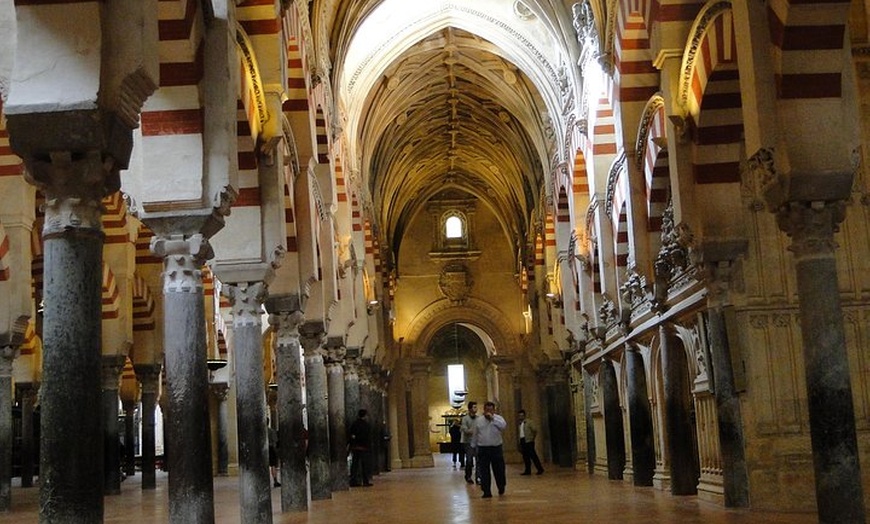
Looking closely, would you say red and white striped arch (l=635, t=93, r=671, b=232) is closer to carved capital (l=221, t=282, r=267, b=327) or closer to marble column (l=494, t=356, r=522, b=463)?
carved capital (l=221, t=282, r=267, b=327)

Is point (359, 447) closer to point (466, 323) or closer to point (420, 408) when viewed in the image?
point (420, 408)

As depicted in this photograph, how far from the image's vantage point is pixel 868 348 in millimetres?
9531

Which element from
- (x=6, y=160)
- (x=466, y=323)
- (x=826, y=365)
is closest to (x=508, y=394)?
(x=466, y=323)

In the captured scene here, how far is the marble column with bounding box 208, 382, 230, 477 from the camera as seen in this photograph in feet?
72.7

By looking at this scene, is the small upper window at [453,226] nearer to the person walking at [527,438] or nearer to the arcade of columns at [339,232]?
the person walking at [527,438]

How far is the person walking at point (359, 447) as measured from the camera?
56.6 feet

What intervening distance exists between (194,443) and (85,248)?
2411mm

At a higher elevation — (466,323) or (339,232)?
(339,232)

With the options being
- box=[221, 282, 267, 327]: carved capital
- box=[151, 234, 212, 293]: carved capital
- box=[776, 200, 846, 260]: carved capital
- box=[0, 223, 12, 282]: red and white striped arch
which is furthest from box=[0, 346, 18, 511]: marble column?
box=[776, 200, 846, 260]: carved capital

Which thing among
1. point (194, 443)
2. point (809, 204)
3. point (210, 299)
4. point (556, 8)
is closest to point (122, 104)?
point (194, 443)

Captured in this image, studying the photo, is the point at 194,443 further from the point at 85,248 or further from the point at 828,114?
the point at 828,114

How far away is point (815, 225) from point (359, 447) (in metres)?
11.4

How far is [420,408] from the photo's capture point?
3039 centimetres

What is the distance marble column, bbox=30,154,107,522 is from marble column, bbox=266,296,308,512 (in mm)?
6194
